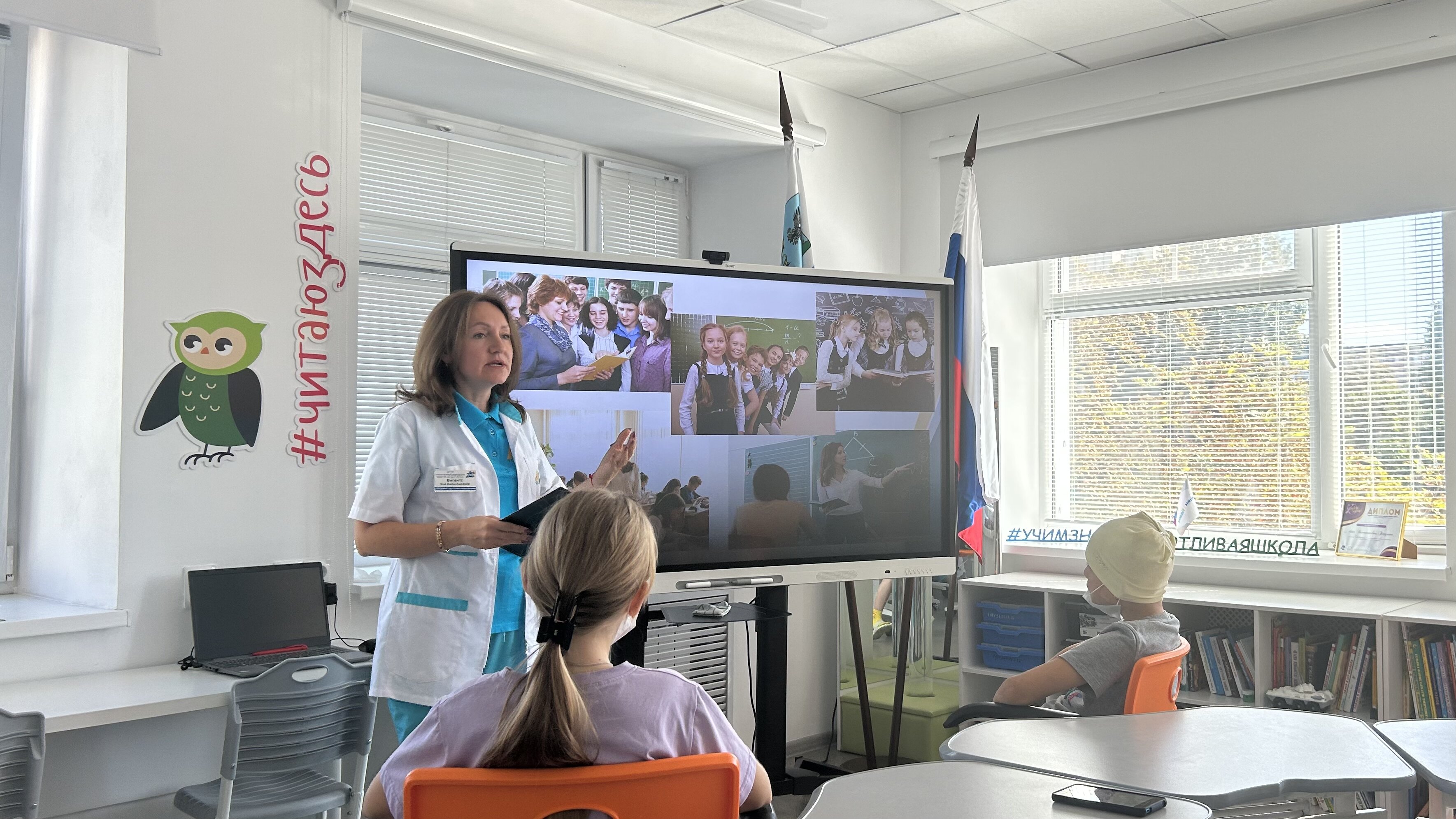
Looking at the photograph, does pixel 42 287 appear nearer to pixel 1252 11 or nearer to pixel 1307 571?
pixel 1252 11

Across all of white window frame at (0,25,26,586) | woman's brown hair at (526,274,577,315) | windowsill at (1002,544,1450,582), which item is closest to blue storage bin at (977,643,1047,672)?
windowsill at (1002,544,1450,582)

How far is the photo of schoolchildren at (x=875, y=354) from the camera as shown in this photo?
12.0ft

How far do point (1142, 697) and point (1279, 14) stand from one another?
8.80ft

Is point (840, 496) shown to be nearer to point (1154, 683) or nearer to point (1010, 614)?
point (1010, 614)

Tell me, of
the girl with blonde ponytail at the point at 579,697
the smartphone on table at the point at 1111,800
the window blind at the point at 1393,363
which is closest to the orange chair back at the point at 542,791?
the girl with blonde ponytail at the point at 579,697

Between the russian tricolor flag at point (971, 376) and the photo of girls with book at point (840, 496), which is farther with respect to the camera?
the russian tricolor flag at point (971, 376)

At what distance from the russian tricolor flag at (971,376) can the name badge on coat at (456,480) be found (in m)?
2.30

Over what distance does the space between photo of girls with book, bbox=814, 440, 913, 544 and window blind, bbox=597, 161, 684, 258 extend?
58.8 inches

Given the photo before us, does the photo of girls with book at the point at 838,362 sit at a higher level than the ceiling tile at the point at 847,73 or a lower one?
lower

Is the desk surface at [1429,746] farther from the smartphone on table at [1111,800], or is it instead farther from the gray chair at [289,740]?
the gray chair at [289,740]

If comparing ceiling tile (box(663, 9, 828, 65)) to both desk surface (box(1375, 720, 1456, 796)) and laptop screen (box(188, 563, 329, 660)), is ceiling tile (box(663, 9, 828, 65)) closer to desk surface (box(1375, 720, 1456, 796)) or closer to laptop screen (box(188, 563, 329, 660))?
laptop screen (box(188, 563, 329, 660))

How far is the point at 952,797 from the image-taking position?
1651mm

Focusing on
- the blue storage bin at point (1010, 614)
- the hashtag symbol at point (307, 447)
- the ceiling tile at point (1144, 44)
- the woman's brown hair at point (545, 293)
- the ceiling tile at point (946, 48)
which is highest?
the ceiling tile at point (946, 48)

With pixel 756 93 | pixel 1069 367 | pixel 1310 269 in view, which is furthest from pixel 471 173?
pixel 1310 269
